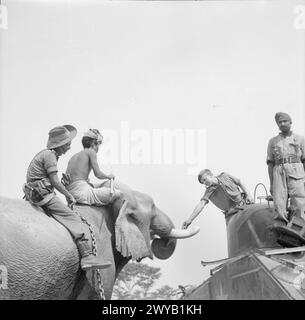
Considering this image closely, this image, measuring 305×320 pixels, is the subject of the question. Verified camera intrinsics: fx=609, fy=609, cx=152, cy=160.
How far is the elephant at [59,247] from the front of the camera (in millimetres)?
4348

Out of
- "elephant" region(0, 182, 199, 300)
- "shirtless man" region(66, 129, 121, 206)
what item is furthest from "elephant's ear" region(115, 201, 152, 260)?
"shirtless man" region(66, 129, 121, 206)

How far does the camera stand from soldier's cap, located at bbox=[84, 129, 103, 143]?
5.59 metres

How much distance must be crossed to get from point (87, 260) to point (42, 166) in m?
0.84

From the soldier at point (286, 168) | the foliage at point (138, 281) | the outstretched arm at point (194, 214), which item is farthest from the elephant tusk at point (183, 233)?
the foliage at point (138, 281)

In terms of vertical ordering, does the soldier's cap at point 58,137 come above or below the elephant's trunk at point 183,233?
above

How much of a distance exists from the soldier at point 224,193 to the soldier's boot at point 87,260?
191 centimetres

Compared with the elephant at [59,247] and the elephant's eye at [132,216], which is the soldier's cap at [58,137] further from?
the elephant's eye at [132,216]

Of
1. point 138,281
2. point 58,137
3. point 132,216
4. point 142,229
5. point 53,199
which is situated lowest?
point 138,281

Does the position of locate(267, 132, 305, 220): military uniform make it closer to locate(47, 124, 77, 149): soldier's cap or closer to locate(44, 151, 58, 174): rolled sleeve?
locate(47, 124, 77, 149): soldier's cap

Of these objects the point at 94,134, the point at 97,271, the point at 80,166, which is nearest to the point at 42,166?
the point at 80,166

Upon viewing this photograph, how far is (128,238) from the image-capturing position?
535cm

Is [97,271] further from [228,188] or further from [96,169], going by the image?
[228,188]
